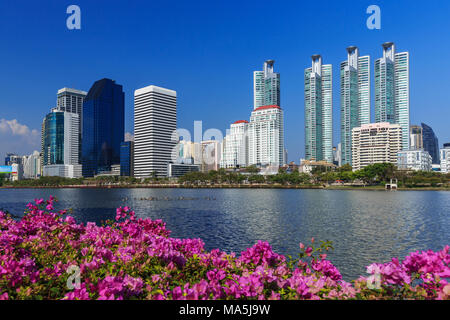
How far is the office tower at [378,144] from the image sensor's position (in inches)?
6565

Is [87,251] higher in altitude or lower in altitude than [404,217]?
higher

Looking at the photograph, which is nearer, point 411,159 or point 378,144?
point 378,144

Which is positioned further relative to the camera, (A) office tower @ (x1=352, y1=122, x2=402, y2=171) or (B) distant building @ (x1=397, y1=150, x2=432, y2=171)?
(B) distant building @ (x1=397, y1=150, x2=432, y2=171)

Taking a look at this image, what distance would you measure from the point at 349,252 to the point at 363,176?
115341mm

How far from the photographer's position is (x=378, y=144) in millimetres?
168375

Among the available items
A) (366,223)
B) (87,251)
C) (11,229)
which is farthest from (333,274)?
(366,223)

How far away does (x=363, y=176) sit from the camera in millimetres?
127188

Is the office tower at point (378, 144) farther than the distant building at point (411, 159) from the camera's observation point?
No

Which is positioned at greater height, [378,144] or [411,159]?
[378,144]

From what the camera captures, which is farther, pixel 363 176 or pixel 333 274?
pixel 363 176

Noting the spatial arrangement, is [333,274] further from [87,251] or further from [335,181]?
[335,181]

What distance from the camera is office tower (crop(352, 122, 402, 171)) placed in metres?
167
